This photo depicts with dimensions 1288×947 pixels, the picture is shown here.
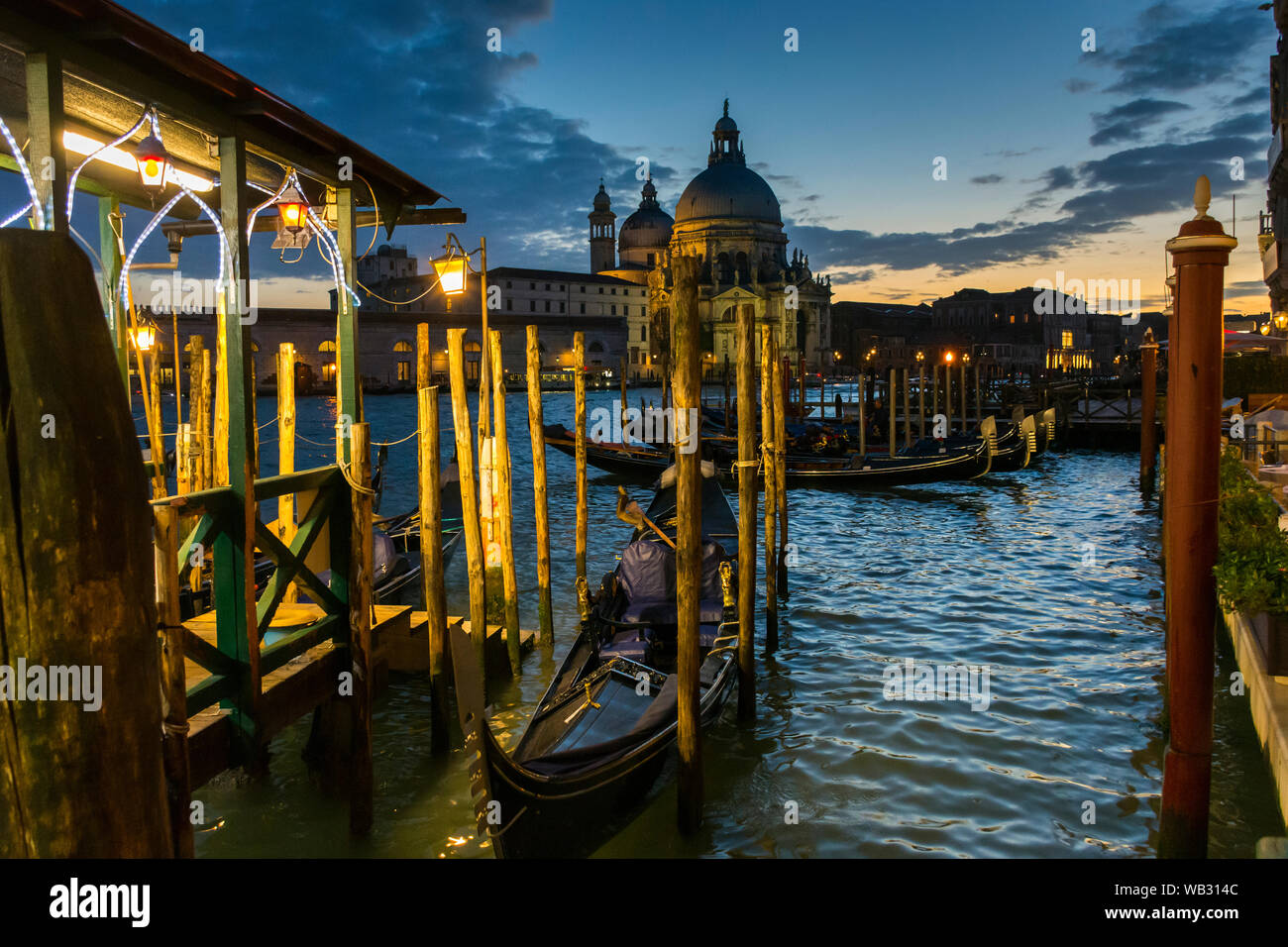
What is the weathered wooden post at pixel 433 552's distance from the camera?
4477mm

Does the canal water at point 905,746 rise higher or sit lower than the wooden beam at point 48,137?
lower

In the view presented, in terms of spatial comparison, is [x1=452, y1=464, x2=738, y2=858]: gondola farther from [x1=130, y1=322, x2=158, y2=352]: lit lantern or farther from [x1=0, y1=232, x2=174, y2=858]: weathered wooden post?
[x1=130, y1=322, x2=158, y2=352]: lit lantern

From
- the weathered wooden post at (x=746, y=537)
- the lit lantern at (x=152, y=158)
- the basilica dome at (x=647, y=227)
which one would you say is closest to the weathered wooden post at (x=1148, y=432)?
the weathered wooden post at (x=746, y=537)

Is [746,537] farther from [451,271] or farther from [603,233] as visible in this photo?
[603,233]

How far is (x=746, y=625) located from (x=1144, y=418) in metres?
11.6

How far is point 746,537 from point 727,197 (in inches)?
2403

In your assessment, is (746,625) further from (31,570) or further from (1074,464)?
(1074,464)

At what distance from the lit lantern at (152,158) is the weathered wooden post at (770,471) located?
14.4ft

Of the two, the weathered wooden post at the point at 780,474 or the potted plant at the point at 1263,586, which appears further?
the weathered wooden post at the point at 780,474

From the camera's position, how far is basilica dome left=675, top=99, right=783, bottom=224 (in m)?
62.6

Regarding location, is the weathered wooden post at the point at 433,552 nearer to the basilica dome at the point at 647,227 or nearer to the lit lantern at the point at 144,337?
the lit lantern at the point at 144,337

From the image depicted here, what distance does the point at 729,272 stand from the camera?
62094mm
